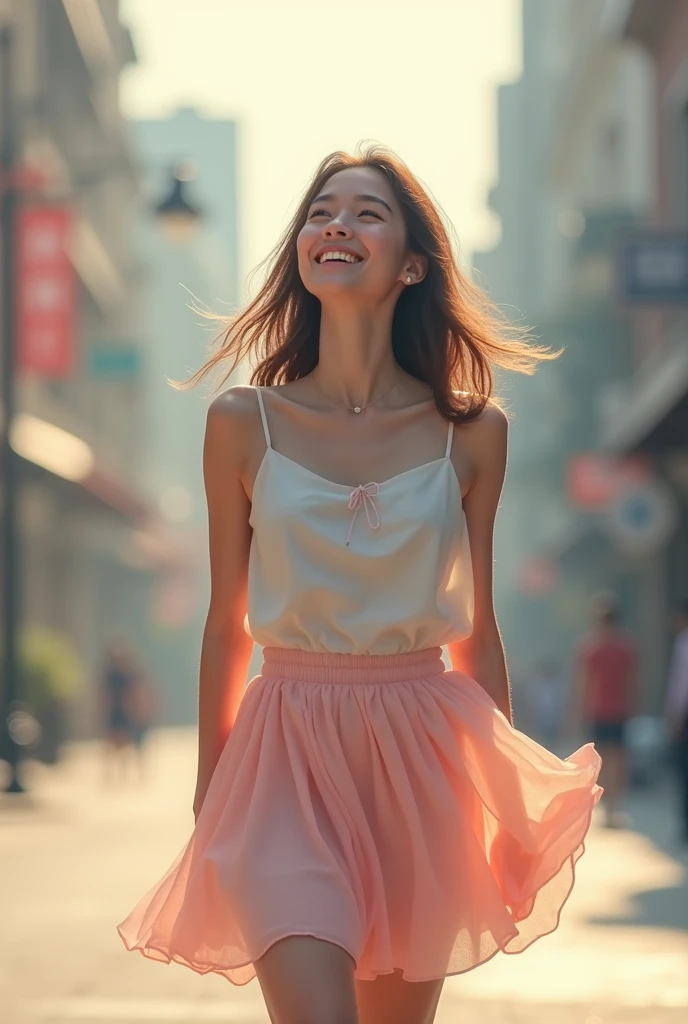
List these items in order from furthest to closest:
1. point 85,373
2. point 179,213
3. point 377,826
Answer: point 85,373 < point 179,213 < point 377,826

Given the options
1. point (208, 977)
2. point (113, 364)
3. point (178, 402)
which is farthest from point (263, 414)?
point (178, 402)

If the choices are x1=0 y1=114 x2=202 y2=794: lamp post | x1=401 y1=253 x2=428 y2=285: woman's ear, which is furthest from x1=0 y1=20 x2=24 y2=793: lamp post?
x1=401 y1=253 x2=428 y2=285: woman's ear

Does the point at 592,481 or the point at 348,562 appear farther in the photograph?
the point at 592,481

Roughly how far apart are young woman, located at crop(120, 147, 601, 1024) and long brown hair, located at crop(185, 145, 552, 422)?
21mm

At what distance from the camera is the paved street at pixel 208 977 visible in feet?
24.4

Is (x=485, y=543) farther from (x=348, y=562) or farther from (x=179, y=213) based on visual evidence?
(x=179, y=213)

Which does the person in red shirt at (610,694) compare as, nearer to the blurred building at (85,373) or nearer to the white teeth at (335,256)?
the blurred building at (85,373)

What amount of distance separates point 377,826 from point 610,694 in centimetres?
1257

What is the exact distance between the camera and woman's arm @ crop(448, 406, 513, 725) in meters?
4.25

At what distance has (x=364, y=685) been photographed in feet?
13.2

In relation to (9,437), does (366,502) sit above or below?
below

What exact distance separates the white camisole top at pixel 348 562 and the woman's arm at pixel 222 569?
0.06 meters

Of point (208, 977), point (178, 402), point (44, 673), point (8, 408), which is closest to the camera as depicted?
point (208, 977)

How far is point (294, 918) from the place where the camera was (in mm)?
3666
